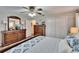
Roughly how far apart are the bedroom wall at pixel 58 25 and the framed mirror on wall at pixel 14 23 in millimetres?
475

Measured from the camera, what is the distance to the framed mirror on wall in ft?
A: 6.13

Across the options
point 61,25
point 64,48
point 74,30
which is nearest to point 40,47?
point 64,48

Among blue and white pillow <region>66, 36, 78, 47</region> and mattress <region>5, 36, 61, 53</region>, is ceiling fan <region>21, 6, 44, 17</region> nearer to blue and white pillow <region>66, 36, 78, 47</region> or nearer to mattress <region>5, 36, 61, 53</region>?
mattress <region>5, 36, 61, 53</region>

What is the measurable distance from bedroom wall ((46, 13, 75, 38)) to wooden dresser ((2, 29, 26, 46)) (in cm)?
41

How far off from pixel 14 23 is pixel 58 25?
0.72m

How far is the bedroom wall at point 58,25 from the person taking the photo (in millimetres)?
1967

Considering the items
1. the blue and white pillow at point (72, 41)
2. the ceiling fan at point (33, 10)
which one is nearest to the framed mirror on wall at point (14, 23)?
the ceiling fan at point (33, 10)

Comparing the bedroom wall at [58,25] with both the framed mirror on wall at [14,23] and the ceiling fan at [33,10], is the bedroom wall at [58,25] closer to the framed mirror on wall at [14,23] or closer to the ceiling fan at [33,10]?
the ceiling fan at [33,10]

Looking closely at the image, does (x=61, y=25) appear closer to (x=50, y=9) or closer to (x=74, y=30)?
(x=74, y=30)

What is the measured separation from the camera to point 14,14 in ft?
6.15

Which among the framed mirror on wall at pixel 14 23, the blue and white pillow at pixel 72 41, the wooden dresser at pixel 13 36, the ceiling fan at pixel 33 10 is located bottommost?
the blue and white pillow at pixel 72 41

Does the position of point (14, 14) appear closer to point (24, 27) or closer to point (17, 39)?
point (24, 27)
